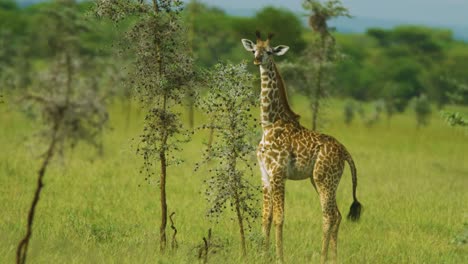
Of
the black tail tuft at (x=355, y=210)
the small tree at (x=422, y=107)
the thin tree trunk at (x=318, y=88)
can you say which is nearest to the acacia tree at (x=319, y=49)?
the thin tree trunk at (x=318, y=88)

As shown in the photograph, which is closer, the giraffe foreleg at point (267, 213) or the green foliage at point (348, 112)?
the giraffe foreleg at point (267, 213)

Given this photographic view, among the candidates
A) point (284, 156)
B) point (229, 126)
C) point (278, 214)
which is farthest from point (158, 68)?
point (278, 214)

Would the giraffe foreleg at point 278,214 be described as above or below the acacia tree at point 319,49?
below

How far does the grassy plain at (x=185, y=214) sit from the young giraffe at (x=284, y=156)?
0.86 metres

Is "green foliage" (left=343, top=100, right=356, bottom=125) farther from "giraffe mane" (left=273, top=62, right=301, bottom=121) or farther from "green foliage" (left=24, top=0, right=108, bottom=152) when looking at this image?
"green foliage" (left=24, top=0, right=108, bottom=152)

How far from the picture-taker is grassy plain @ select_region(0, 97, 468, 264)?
39.3 ft

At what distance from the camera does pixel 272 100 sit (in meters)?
12.1

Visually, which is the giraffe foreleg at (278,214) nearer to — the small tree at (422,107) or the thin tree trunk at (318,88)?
the thin tree trunk at (318,88)

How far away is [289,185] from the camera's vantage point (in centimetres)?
2148

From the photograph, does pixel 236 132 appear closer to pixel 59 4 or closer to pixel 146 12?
pixel 146 12

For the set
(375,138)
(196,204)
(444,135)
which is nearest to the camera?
(196,204)

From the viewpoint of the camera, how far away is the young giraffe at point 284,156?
38.5ft

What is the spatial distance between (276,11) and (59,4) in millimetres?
47029

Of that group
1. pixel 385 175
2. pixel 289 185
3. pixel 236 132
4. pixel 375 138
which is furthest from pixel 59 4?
pixel 375 138
